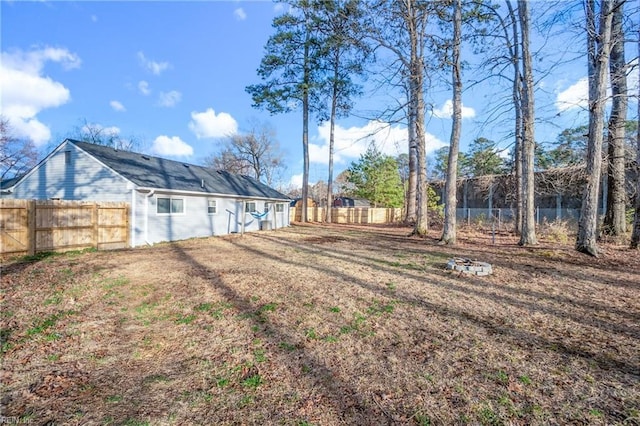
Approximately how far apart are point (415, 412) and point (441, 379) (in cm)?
49

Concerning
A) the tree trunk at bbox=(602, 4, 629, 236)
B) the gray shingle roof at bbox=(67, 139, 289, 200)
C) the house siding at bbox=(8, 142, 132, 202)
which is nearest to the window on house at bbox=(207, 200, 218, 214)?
the gray shingle roof at bbox=(67, 139, 289, 200)

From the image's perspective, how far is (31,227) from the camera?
24.9ft

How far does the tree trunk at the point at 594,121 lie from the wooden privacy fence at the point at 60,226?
1362 cm

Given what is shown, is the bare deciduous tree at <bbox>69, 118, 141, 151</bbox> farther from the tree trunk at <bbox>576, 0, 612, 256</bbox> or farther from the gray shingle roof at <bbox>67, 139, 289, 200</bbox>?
the tree trunk at <bbox>576, 0, 612, 256</bbox>

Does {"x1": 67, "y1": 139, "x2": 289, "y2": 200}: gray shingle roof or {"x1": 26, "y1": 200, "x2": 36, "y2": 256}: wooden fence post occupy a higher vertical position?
{"x1": 67, "y1": 139, "x2": 289, "y2": 200}: gray shingle roof

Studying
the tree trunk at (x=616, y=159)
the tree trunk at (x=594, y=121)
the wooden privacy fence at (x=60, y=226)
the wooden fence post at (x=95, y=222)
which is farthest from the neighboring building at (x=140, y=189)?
the tree trunk at (x=616, y=159)

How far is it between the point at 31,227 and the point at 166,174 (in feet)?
17.2

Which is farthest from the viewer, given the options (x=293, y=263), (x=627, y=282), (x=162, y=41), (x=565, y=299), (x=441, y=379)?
(x=162, y=41)

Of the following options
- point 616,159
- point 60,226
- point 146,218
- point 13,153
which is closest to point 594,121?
point 616,159

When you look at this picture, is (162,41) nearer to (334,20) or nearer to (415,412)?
(334,20)

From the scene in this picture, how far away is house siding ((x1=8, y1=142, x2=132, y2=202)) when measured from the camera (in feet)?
33.4

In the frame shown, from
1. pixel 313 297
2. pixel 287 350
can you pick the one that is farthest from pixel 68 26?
pixel 287 350

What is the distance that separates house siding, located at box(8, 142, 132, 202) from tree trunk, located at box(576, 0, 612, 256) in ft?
44.8

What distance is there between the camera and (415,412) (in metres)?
1.97
